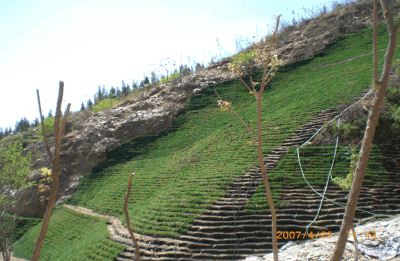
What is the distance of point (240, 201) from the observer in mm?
11320

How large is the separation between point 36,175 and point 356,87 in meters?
31.3

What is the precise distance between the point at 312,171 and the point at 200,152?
945cm

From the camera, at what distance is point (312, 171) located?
11.8 meters

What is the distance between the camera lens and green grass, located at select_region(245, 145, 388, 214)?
10.7m

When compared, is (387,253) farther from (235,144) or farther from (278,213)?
(235,144)

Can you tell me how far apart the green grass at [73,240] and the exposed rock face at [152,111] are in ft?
16.0

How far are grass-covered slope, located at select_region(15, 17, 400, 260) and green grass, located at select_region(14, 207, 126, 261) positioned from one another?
0.11 meters

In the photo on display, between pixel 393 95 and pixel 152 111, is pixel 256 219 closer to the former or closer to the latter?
pixel 393 95

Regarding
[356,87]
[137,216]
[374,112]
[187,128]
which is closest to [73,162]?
[187,128]

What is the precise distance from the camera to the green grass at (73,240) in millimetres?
11922

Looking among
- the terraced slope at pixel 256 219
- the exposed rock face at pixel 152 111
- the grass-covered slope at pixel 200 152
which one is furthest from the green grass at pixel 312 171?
the exposed rock face at pixel 152 111

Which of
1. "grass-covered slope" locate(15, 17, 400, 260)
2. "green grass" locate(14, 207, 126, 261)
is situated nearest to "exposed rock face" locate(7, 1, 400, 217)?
"grass-covered slope" locate(15, 17, 400, 260)
